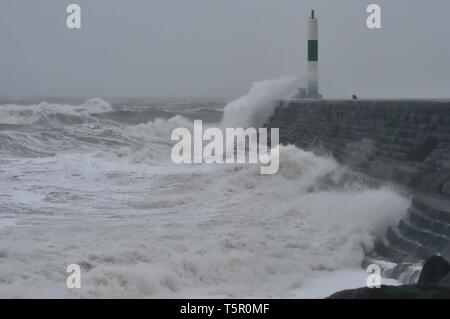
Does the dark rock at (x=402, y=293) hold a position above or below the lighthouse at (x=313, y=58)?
below

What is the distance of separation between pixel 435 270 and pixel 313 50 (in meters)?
14.3

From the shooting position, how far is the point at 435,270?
4535 millimetres

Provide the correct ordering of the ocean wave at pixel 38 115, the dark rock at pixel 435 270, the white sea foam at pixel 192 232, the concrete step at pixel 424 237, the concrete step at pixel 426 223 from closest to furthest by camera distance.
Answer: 1. the dark rock at pixel 435 270
2. the white sea foam at pixel 192 232
3. the concrete step at pixel 424 237
4. the concrete step at pixel 426 223
5. the ocean wave at pixel 38 115

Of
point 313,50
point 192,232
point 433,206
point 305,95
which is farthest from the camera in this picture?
point 305,95

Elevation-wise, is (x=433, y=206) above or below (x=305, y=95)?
below

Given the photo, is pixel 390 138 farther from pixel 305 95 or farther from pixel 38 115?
pixel 38 115

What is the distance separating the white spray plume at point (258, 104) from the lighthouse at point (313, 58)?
A: 4.01 feet

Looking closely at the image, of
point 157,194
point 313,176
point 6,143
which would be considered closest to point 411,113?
point 313,176

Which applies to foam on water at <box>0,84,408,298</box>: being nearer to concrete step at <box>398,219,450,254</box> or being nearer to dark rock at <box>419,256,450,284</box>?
concrete step at <box>398,219,450,254</box>

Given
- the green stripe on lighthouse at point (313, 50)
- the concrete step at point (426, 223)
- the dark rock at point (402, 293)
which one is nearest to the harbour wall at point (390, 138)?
the concrete step at point (426, 223)

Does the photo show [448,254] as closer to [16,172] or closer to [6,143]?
[16,172]

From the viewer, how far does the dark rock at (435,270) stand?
4484 mm

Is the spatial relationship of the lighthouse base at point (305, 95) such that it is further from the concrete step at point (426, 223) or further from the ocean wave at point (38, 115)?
the concrete step at point (426, 223)

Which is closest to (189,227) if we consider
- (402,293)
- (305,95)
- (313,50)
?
(402,293)
